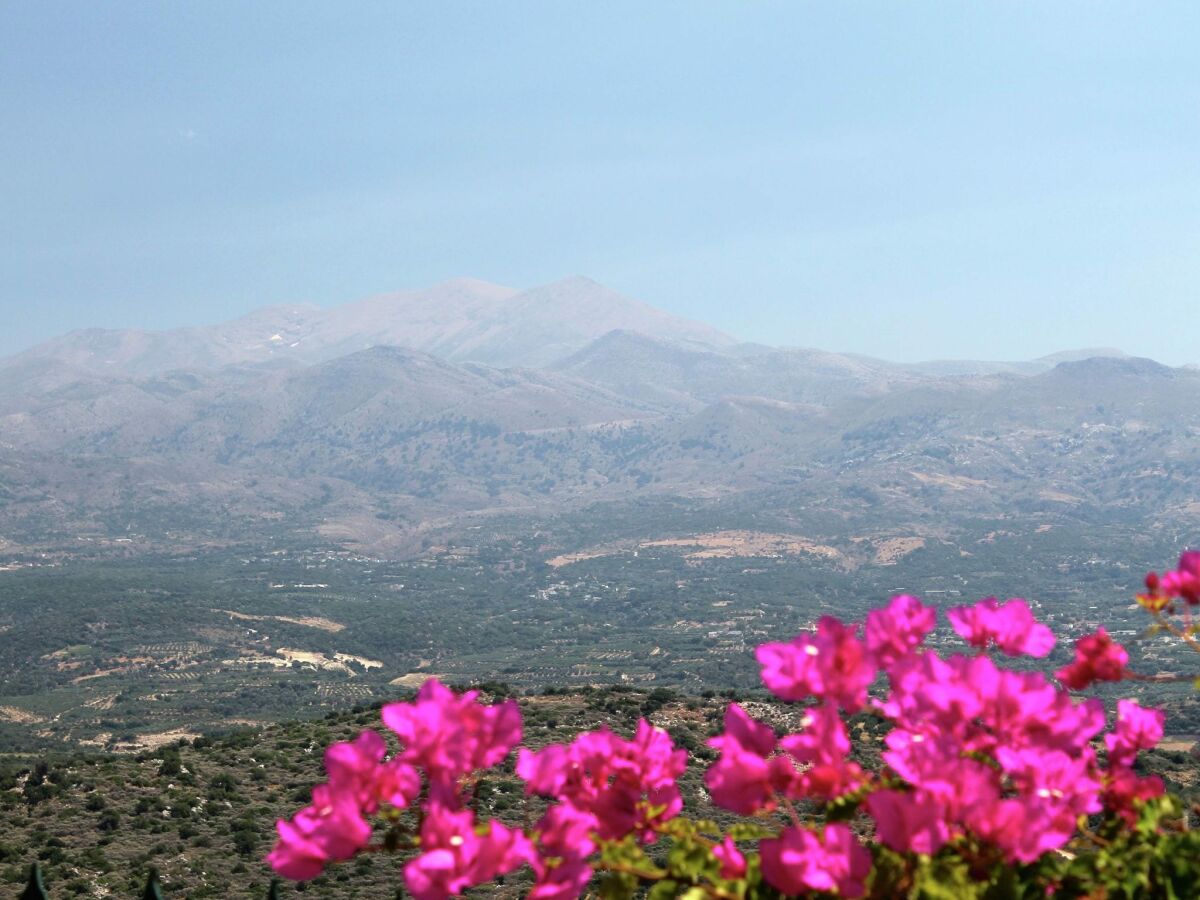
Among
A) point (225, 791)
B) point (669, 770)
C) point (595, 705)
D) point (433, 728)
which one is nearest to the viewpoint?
point (433, 728)

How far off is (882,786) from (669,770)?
69 centimetres

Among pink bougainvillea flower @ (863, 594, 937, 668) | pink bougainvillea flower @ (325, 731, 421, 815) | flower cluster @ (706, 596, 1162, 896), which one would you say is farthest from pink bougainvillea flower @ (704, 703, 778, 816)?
pink bougainvillea flower @ (325, 731, 421, 815)

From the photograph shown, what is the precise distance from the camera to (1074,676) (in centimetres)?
373

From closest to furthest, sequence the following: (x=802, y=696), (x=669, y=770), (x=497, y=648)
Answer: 1. (x=802, y=696)
2. (x=669, y=770)
3. (x=497, y=648)

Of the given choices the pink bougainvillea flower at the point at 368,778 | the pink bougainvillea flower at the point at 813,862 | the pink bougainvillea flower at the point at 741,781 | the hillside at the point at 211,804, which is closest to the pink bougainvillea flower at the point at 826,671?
the pink bougainvillea flower at the point at 741,781

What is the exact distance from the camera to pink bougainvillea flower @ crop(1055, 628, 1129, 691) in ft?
12.1

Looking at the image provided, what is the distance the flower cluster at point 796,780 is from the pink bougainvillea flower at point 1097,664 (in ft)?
0.45

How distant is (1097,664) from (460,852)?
231cm

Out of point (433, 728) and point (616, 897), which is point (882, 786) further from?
point (433, 728)

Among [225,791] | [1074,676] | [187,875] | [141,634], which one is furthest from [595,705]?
[141,634]

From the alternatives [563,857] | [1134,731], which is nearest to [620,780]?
[563,857]

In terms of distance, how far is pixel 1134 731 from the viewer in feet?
13.0

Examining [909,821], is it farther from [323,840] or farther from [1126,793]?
[323,840]

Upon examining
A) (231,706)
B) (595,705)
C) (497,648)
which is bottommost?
(497,648)
